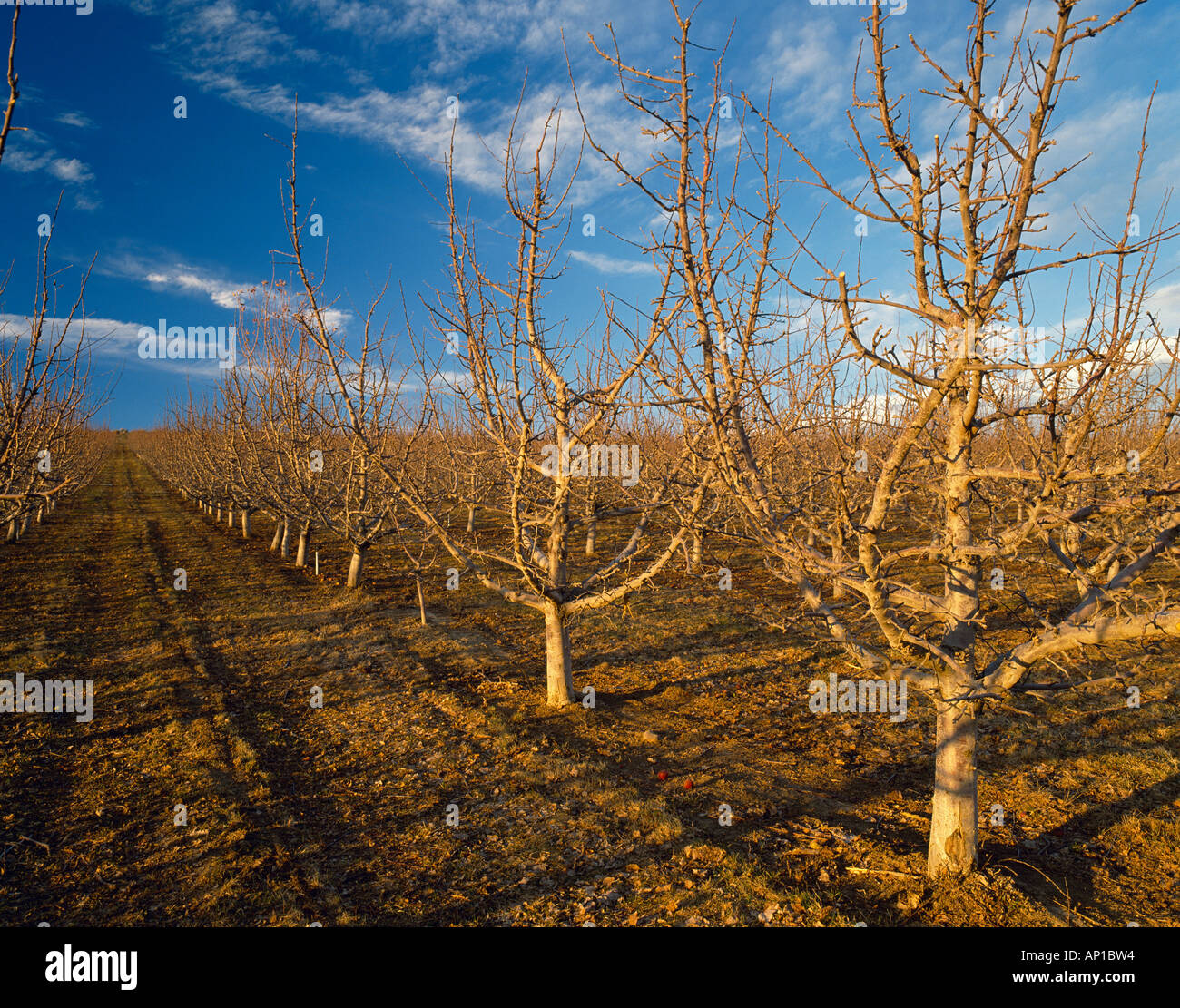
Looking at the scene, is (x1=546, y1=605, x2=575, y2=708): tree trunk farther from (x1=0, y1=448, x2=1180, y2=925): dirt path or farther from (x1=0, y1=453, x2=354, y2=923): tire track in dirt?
(x1=0, y1=453, x2=354, y2=923): tire track in dirt

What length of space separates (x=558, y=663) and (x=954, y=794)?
13.3ft

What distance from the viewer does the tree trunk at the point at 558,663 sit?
6586 millimetres

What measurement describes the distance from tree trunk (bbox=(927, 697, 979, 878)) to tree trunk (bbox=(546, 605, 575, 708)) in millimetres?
3750

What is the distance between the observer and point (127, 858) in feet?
14.1

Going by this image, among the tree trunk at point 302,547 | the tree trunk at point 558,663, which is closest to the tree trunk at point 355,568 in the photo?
the tree trunk at point 302,547

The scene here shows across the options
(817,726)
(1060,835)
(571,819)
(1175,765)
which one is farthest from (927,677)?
(1175,765)

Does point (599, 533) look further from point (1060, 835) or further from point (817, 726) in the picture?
point (1060, 835)

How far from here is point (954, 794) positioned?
3.53 meters

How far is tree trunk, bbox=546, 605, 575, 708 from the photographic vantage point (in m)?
6.59

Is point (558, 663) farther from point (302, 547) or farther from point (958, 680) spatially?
point (302, 547)

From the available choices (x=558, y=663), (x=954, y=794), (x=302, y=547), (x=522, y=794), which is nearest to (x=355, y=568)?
(x=302, y=547)

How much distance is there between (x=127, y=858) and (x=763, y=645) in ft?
24.0

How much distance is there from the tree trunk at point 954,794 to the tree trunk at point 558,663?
12.3ft

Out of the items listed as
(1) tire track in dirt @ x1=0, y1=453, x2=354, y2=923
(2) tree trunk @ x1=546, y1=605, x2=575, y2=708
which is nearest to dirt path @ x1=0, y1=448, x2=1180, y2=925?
(1) tire track in dirt @ x1=0, y1=453, x2=354, y2=923
